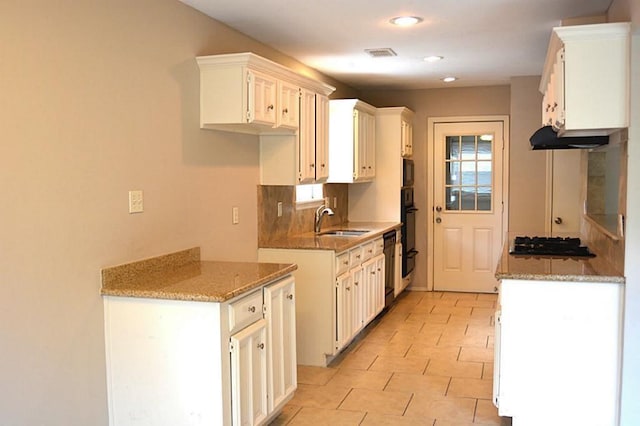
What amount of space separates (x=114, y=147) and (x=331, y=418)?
6.60 feet

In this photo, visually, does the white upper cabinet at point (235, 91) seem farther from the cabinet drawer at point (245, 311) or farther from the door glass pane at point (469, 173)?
the door glass pane at point (469, 173)

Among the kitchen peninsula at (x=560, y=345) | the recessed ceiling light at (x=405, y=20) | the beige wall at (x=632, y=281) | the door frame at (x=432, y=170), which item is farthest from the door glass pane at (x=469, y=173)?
the beige wall at (x=632, y=281)

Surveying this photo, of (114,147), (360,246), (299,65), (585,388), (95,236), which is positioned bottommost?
(585,388)

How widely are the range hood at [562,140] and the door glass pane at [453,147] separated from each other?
3.18 m

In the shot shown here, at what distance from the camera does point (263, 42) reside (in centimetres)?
472

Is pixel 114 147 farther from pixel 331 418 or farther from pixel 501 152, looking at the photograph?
pixel 501 152

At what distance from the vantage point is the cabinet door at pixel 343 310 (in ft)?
15.2

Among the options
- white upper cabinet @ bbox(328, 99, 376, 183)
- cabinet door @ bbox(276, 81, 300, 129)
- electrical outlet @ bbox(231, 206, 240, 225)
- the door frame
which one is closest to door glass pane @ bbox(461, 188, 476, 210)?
the door frame

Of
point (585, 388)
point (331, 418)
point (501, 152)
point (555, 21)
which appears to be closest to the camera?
point (585, 388)

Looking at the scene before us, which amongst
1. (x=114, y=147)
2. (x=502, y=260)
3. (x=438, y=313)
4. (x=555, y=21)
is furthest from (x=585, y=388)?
(x=438, y=313)

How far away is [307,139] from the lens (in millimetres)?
4699

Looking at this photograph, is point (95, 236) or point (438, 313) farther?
point (438, 313)

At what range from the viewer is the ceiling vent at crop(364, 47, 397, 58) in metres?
5.08

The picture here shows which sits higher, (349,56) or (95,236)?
(349,56)
